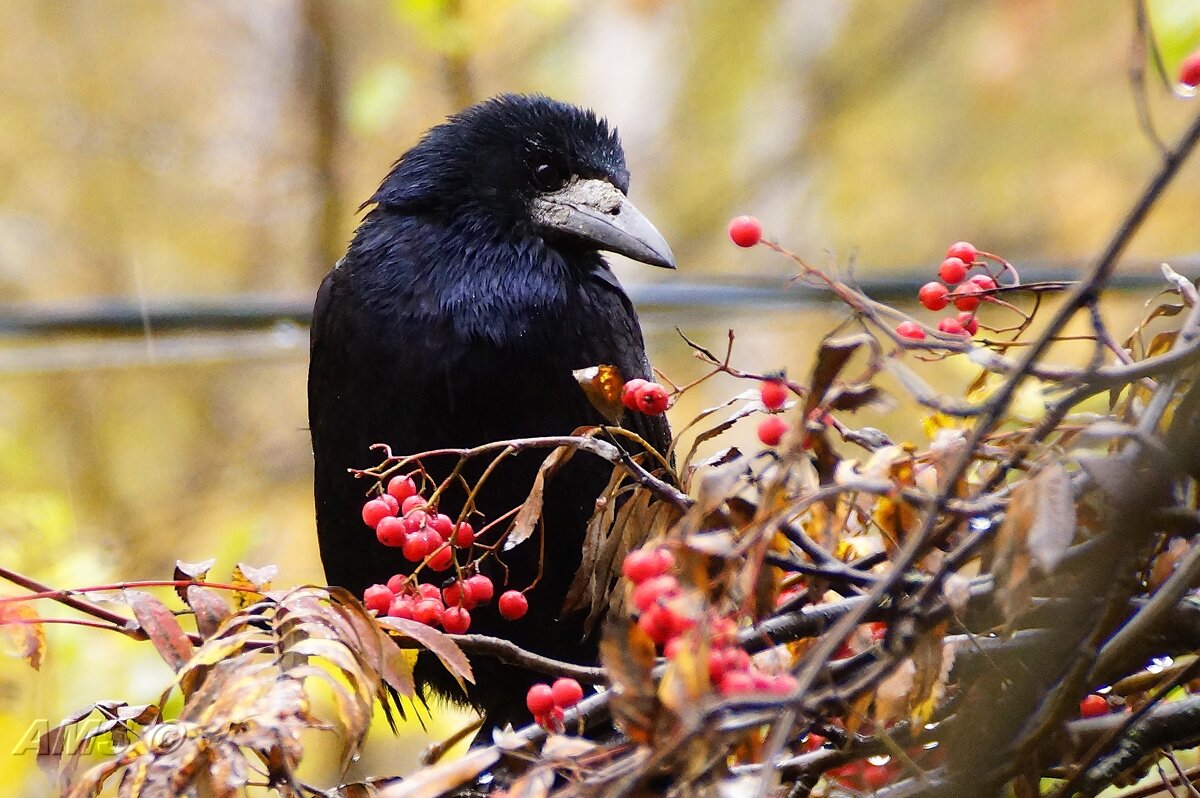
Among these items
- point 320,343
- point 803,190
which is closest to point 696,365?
point 803,190

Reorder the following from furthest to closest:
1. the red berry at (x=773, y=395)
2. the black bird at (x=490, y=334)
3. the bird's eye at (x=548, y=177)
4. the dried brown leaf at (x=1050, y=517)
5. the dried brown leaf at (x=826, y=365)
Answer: the bird's eye at (x=548, y=177)
the black bird at (x=490, y=334)
the red berry at (x=773, y=395)
the dried brown leaf at (x=826, y=365)
the dried brown leaf at (x=1050, y=517)

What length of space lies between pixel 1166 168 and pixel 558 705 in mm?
768

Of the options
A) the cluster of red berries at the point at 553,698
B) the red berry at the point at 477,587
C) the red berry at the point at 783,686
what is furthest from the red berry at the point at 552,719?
the red berry at the point at 783,686

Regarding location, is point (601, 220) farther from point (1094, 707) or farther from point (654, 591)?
point (654, 591)

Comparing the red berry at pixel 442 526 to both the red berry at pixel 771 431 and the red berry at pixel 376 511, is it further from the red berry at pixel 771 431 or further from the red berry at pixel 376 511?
the red berry at pixel 771 431

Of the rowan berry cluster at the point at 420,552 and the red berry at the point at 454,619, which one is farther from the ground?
the rowan berry cluster at the point at 420,552

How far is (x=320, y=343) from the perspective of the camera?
8.64 feet

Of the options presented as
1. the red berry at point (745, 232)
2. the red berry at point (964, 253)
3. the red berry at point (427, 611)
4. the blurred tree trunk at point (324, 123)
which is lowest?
the red berry at point (427, 611)

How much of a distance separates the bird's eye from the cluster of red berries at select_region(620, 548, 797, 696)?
6.00ft

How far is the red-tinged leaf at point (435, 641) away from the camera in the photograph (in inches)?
48.7

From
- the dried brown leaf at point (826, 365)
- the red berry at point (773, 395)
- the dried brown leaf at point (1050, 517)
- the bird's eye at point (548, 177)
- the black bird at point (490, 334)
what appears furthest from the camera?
the bird's eye at point (548, 177)

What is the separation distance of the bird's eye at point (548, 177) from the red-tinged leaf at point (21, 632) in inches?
60.6

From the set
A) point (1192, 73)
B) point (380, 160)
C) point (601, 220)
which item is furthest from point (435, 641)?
point (380, 160)

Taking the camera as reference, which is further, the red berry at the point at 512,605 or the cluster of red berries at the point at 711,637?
the red berry at the point at 512,605
